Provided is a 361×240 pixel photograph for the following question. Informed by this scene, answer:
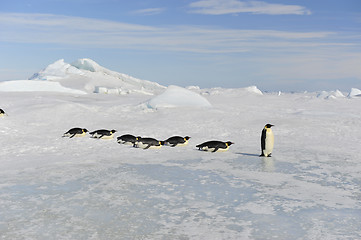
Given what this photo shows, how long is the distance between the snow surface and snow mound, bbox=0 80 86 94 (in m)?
17.1

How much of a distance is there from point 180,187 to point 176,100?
12.8 m

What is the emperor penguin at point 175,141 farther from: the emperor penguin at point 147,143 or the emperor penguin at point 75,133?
the emperor penguin at point 75,133

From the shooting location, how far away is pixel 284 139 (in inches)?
494

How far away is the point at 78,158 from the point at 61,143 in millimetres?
2444

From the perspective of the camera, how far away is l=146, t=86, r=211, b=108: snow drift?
18.6 m

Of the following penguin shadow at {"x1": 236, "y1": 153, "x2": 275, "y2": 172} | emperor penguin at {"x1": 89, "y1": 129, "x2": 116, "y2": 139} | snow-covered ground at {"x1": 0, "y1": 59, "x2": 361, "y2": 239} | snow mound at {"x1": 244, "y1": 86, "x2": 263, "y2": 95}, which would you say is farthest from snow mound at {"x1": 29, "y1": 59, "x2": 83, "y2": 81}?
penguin shadow at {"x1": 236, "y1": 153, "x2": 275, "y2": 172}

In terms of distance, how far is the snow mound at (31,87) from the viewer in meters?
29.3

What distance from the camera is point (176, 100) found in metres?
19.0

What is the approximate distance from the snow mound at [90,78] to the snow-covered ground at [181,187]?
2058 centimetres

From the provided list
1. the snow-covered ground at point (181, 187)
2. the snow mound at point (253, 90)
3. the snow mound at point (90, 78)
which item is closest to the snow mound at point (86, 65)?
the snow mound at point (90, 78)

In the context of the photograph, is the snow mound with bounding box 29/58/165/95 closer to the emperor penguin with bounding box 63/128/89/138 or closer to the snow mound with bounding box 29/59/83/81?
the snow mound with bounding box 29/59/83/81

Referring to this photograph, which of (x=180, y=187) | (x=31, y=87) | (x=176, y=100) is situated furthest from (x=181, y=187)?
(x=31, y=87)

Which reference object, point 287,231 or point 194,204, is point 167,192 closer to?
point 194,204

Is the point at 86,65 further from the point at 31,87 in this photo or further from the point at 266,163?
the point at 266,163
